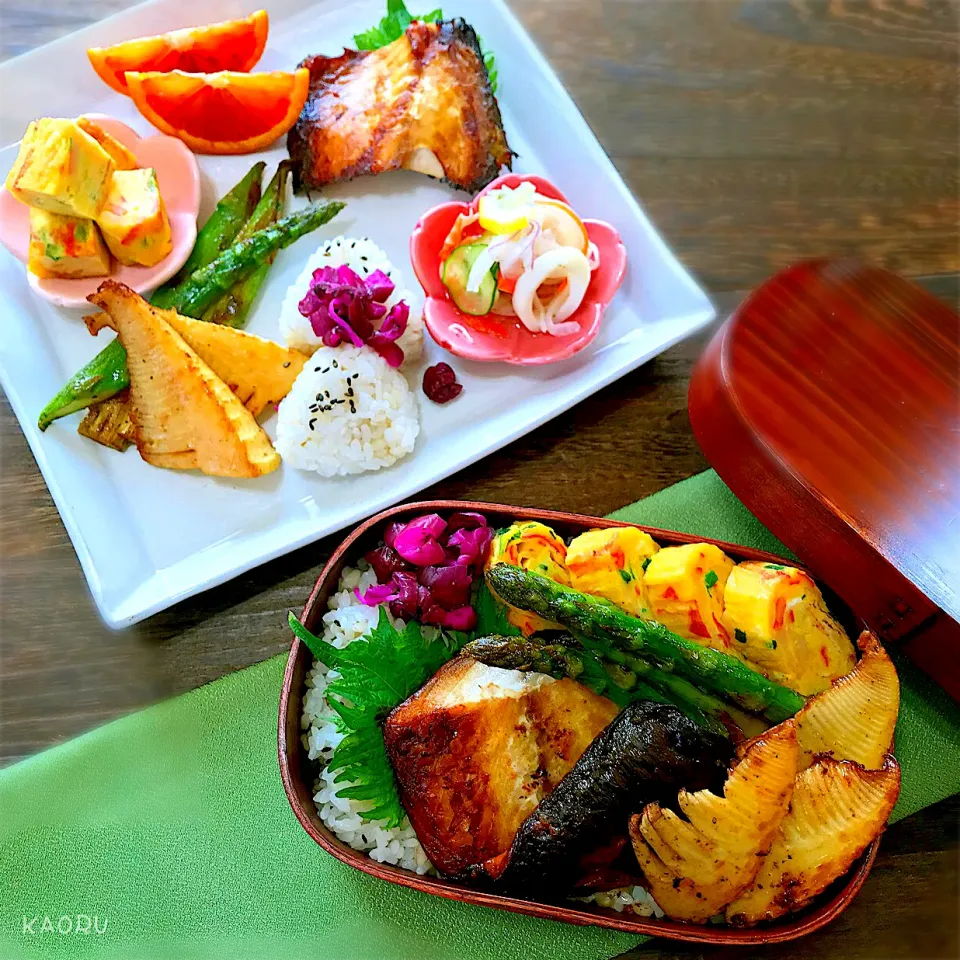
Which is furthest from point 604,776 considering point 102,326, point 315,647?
point 102,326

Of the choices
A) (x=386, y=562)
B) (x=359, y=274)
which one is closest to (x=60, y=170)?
(x=359, y=274)

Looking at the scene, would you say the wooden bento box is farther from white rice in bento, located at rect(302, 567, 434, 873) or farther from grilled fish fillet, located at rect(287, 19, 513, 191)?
grilled fish fillet, located at rect(287, 19, 513, 191)

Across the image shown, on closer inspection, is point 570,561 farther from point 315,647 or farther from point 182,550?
point 182,550

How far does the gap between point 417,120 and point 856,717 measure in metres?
2.40

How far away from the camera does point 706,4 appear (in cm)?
336

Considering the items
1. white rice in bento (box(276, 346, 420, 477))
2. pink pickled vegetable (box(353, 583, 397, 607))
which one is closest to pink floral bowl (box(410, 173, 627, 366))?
white rice in bento (box(276, 346, 420, 477))

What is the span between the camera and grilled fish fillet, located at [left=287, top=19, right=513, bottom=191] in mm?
2969

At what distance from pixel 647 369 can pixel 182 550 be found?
1.78 metres

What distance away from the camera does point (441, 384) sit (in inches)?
114

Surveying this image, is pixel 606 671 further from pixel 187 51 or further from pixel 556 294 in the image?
pixel 187 51

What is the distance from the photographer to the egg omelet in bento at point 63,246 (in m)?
2.75

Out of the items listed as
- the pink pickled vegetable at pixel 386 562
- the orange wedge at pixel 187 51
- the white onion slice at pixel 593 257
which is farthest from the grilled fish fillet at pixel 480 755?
the orange wedge at pixel 187 51

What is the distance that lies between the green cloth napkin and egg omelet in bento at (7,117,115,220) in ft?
5.38

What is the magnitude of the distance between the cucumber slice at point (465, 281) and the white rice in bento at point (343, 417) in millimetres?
350
